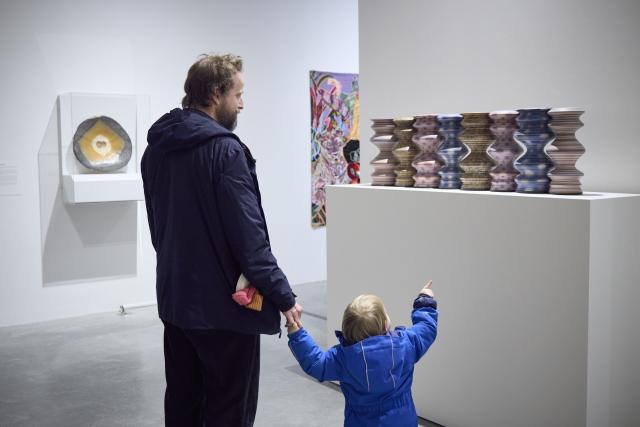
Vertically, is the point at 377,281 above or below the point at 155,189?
below

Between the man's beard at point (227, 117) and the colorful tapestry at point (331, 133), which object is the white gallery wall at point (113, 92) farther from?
the man's beard at point (227, 117)

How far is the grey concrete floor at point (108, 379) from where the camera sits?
11.7 feet

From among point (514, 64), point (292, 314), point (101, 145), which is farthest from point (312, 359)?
point (101, 145)

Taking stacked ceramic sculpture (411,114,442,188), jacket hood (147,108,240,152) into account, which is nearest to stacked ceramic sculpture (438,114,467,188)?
stacked ceramic sculpture (411,114,442,188)

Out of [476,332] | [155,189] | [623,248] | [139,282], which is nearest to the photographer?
[155,189]

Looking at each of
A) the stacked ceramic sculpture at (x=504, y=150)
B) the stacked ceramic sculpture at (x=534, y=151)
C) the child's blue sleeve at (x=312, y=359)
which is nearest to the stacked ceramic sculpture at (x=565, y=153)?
the stacked ceramic sculpture at (x=534, y=151)

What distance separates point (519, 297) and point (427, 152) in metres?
0.84

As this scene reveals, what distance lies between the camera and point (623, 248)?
110 inches

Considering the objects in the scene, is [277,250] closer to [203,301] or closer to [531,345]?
[531,345]

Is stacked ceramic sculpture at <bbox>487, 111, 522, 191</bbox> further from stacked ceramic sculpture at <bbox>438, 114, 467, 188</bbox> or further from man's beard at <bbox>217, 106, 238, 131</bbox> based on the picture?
man's beard at <bbox>217, 106, 238, 131</bbox>

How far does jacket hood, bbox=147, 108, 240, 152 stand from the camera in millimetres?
2266

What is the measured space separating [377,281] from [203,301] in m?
1.47

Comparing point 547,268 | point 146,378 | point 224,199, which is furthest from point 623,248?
point 146,378

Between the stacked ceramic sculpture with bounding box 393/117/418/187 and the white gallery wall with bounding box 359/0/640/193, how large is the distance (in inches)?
14.8
